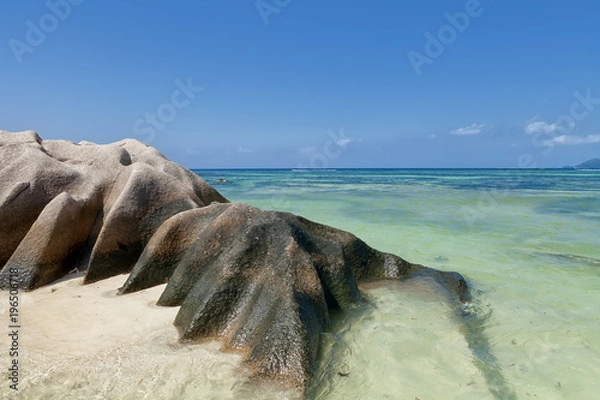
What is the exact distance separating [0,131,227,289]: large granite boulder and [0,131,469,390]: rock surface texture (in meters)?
0.01

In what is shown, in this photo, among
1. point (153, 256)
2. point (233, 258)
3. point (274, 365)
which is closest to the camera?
point (274, 365)

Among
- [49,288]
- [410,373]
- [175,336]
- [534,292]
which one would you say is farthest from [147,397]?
[534,292]

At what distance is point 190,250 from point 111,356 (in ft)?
4.25

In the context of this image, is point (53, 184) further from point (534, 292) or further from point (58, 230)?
point (534, 292)

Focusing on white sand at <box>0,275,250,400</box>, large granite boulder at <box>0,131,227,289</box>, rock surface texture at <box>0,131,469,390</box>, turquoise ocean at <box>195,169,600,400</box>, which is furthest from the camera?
large granite boulder at <box>0,131,227,289</box>

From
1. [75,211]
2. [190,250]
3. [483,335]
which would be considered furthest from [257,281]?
[75,211]

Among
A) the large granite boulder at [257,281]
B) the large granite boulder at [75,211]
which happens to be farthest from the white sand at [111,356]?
the large granite boulder at [75,211]

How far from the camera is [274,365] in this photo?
3045 millimetres

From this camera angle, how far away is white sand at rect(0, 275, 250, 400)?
2893mm

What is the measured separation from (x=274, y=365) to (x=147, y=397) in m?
0.90

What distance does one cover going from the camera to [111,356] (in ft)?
10.8

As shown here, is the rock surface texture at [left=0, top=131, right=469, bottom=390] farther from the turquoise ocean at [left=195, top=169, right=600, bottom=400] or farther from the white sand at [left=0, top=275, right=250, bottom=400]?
the turquoise ocean at [left=195, top=169, right=600, bottom=400]

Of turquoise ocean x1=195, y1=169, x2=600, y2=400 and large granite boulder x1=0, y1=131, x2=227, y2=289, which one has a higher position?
large granite boulder x1=0, y1=131, x2=227, y2=289

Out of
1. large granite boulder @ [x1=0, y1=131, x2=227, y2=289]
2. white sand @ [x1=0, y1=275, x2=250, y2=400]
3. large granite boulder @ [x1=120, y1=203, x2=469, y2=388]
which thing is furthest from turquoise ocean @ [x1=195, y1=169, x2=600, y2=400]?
large granite boulder @ [x1=0, y1=131, x2=227, y2=289]
